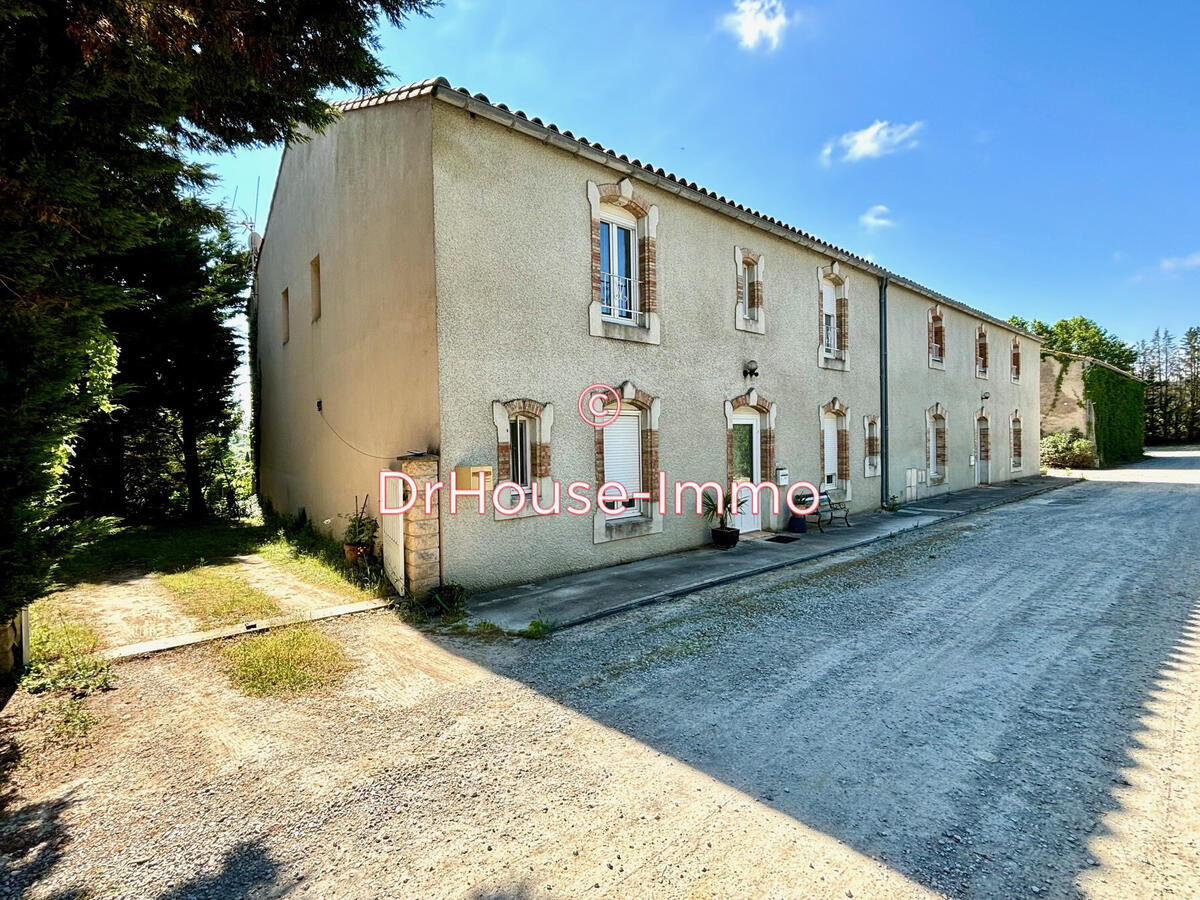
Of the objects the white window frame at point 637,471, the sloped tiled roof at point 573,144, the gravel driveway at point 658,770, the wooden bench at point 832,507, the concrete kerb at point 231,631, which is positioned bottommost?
the gravel driveway at point 658,770

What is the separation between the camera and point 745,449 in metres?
10.6

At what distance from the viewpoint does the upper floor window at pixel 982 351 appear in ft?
62.4

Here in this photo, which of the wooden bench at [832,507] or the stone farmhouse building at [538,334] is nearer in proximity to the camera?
the stone farmhouse building at [538,334]

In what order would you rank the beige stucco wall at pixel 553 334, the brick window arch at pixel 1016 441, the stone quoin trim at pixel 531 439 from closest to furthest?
the beige stucco wall at pixel 553 334
the stone quoin trim at pixel 531 439
the brick window arch at pixel 1016 441

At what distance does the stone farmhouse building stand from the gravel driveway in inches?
99.0

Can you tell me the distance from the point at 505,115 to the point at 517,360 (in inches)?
115

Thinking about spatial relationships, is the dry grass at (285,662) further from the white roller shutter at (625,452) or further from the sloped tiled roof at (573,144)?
the sloped tiled roof at (573,144)

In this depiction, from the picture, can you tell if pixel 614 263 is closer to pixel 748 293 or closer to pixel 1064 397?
pixel 748 293

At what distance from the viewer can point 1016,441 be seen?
21.8 m

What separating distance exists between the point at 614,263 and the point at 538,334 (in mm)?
1973

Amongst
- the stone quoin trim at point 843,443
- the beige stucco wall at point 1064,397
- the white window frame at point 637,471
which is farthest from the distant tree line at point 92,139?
the beige stucco wall at point 1064,397

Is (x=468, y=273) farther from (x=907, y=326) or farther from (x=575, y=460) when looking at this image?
(x=907, y=326)

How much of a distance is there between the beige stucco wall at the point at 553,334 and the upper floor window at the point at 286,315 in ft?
26.2

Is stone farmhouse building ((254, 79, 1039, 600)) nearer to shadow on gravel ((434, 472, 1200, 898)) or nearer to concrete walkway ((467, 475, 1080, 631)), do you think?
concrete walkway ((467, 475, 1080, 631))
